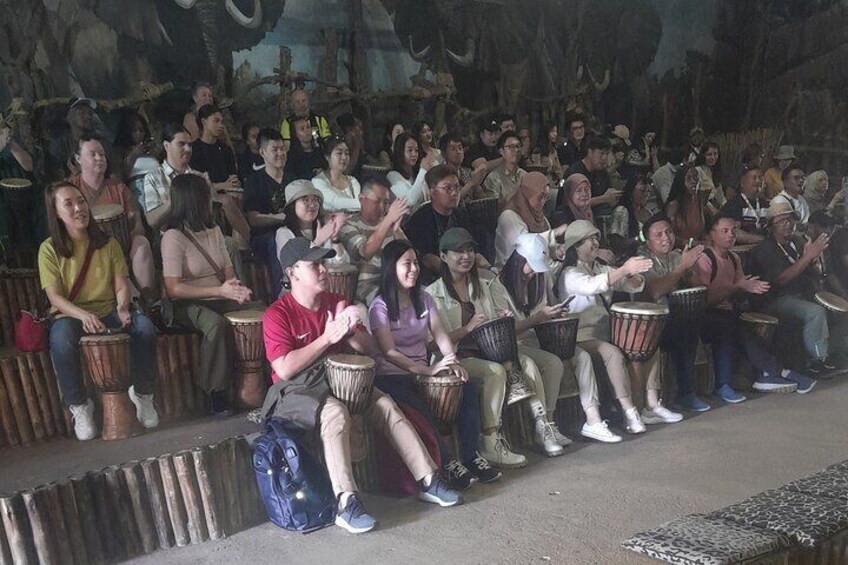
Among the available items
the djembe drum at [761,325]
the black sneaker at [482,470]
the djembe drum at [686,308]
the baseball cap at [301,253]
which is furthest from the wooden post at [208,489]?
the djembe drum at [761,325]

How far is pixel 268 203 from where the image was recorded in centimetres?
543

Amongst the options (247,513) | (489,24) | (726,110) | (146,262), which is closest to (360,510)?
(247,513)

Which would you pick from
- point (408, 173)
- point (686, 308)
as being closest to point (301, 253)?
point (408, 173)

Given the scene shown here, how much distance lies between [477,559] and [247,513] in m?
1.09

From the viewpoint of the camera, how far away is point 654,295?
18.3ft

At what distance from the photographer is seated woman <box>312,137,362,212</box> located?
5.38 meters

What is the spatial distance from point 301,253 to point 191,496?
46.3 inches

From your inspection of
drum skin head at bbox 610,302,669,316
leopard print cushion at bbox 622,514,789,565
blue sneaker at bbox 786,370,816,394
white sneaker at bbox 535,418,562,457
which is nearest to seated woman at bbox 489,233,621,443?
white sneaker at bbox 535,418,562,457

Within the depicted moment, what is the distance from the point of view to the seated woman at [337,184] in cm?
538

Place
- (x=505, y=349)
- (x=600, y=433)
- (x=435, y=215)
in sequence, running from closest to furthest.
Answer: (x=505, y=349), (x=600, y=433), (x=435, y=215)

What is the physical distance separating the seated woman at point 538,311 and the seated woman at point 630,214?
2.00m

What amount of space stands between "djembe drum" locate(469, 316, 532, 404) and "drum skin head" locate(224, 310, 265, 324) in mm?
1162

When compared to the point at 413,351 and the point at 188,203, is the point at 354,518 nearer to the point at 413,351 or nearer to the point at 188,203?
the point at 413,351

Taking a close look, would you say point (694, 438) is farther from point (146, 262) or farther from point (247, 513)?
point (146, 262)
